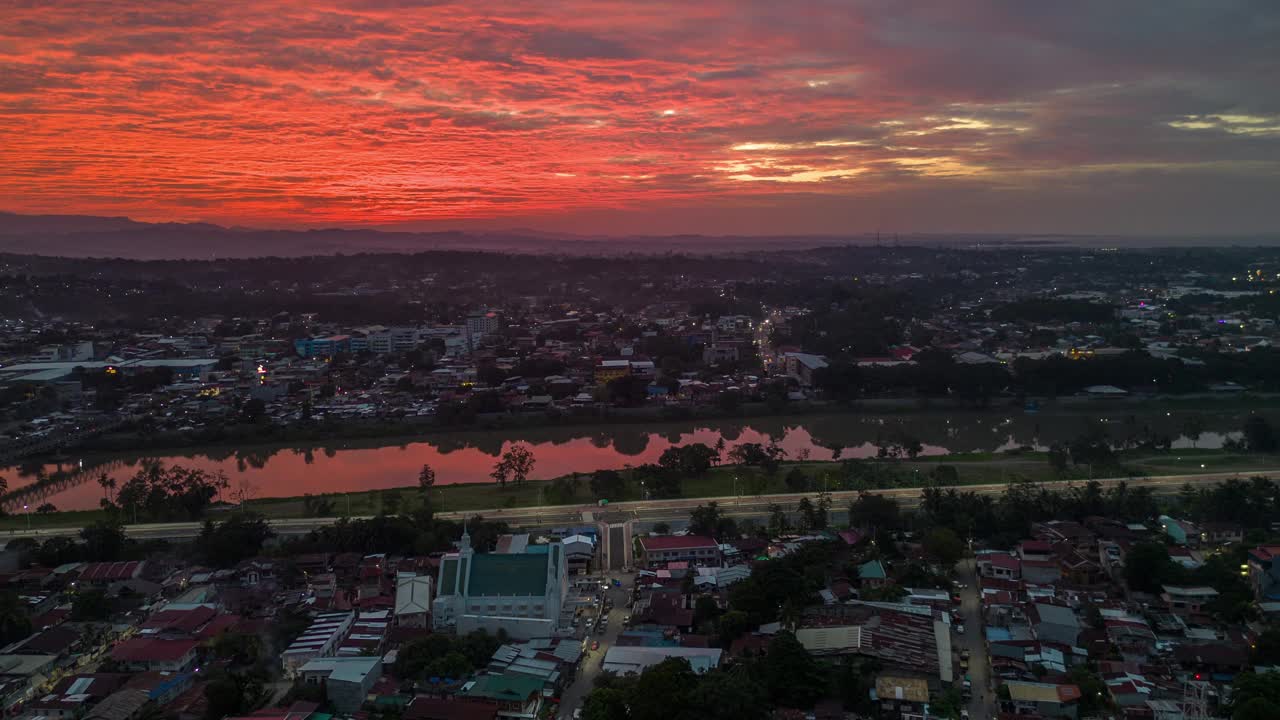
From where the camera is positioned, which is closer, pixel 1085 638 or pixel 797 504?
pixel 1085 638

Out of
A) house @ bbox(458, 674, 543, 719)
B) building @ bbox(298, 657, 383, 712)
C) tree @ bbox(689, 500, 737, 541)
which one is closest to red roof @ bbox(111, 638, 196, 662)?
building @ bbox(298, 657, 383, 712)

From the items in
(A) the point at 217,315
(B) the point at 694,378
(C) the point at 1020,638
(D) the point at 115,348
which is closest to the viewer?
(C) the point at 1020,638

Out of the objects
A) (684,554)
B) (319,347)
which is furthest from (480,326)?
(684,554)

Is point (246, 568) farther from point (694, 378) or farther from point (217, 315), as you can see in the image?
point (217, 315)

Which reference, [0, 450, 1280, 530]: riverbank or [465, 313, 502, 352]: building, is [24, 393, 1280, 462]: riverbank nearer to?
[0, 450, 1280, 530]: riverbank

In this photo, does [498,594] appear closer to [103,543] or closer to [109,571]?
[109,571]

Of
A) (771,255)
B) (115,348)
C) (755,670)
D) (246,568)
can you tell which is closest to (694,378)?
(246,568)

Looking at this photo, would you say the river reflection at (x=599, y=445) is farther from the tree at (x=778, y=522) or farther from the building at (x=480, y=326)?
the building at (x=480, y=326)
